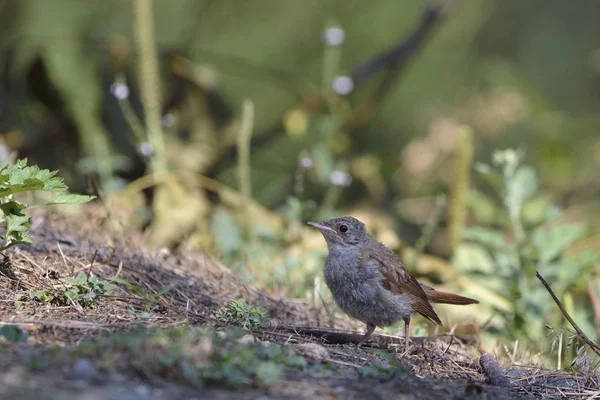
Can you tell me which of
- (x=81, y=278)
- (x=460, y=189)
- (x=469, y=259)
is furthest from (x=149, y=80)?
(x=81, y=278)

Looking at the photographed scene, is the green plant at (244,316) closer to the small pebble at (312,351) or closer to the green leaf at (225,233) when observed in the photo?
the small pebble at (312,351)

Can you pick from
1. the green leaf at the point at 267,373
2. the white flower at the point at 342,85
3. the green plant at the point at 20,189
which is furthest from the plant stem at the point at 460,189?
the green leaf at the point at 267,373

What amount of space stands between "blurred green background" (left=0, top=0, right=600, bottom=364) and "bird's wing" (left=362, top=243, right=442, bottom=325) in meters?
0.56

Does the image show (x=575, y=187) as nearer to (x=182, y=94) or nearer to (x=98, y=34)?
(x=182, y=94)

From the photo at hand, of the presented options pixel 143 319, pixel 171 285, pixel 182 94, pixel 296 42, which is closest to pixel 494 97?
pixel 296 42

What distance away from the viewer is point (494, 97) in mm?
9078

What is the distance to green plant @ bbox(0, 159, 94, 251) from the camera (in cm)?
355

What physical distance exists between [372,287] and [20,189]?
1828mm

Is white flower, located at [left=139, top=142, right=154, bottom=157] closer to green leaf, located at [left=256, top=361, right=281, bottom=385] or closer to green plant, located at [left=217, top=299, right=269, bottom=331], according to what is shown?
green plant, located at [left=217, top=299, right=269, bottom=331]

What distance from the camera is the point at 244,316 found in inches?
153

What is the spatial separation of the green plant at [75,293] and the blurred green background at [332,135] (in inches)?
43.8

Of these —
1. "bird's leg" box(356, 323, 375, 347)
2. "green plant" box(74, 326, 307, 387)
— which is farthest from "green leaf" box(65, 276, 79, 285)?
"bird's leg" box(356, 323, 375, 347)

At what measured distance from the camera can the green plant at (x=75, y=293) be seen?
373 cm

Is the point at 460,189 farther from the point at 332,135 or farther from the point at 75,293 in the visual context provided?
the point at 75,293
